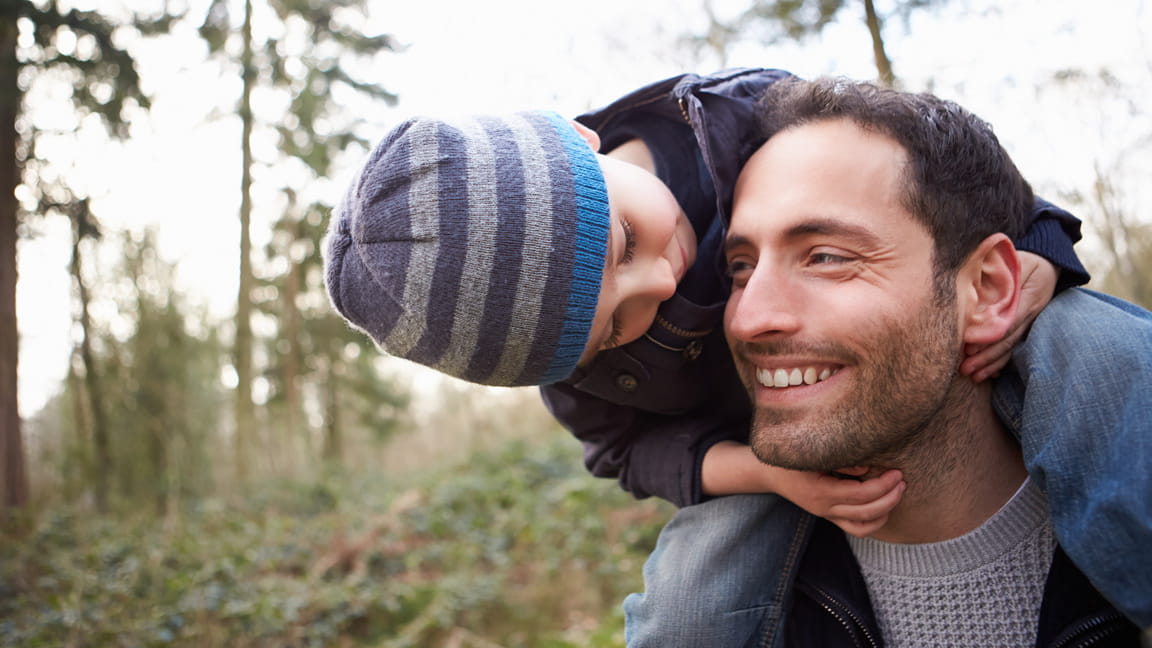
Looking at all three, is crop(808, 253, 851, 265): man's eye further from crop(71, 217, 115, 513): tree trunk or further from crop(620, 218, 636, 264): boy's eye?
crop(71, 217, 115, 513): tree trunk

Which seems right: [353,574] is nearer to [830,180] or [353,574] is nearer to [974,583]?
[974,583]

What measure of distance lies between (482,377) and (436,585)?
403 centimetres

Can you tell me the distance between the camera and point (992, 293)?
1.80m

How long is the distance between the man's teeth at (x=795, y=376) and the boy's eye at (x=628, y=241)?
444 millimetres

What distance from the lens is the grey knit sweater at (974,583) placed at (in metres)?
1.77

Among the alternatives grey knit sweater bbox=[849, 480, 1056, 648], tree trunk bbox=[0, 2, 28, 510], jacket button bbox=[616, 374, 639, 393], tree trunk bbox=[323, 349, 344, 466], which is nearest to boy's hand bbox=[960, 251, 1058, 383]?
grey knit sweater bbox=[849, 480, 1056, 648]

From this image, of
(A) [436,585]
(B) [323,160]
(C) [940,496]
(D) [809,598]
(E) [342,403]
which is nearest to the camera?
(C) [940,496]

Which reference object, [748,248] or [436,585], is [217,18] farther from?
[748,248]

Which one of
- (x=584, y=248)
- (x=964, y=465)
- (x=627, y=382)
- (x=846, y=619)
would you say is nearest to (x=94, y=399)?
(x=627, y=382)

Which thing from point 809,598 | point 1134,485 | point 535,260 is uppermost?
point 535,260

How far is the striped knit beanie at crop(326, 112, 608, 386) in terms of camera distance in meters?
1.71

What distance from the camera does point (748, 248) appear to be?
1895mm

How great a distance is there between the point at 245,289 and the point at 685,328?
976 cm

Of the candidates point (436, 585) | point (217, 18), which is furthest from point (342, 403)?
point (436, 585)
